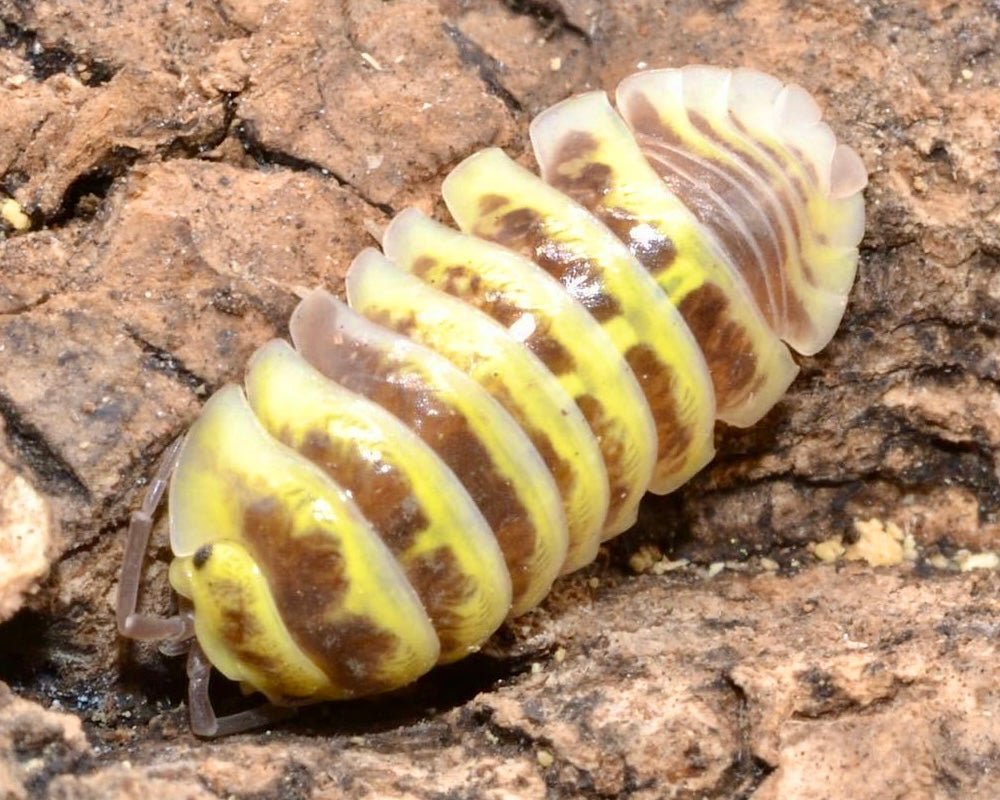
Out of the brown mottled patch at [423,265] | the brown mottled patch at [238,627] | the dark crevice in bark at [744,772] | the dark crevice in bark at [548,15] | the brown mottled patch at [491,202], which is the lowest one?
the dark crevice in bark at [744,772]

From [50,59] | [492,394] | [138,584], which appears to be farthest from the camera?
[50,59]

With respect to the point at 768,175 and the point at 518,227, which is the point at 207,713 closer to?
the point at 518,227

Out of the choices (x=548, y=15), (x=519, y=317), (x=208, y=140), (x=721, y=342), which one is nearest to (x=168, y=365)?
(x=208, y=140)

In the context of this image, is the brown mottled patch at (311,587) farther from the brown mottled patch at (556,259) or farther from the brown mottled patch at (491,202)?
the brown mottled patch at (491,202)

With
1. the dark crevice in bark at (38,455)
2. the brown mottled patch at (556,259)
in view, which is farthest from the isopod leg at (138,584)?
the brown mottled patch at (556,259)

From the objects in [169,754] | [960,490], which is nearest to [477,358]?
[169,754]

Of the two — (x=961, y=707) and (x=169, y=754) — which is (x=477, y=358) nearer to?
(x=169, y=754)
